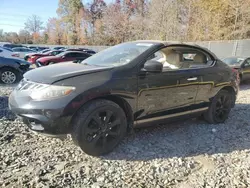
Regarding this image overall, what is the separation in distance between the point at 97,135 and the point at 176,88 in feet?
4.94

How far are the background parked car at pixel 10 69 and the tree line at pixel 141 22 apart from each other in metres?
21.5

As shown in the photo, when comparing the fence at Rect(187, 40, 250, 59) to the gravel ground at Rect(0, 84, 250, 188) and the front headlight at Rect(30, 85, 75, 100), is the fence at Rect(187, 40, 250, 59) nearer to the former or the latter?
the gravel ground at Rect(0, 84, 250, 188)

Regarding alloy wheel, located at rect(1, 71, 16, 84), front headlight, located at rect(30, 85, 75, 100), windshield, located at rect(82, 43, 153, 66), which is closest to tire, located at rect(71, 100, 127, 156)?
front headlight, located at rect(30, 85, 75, 100)

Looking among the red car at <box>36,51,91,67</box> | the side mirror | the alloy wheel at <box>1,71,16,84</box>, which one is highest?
the side mirror

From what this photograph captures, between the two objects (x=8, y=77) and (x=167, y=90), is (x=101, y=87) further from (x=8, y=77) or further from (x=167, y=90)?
(x=8, y=77)

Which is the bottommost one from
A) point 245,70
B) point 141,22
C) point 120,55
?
point 245,70

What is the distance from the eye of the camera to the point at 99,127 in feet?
10.6

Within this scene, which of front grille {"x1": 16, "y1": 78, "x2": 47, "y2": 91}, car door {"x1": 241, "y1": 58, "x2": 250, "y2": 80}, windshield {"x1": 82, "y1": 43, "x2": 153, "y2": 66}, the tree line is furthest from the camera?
the tree line

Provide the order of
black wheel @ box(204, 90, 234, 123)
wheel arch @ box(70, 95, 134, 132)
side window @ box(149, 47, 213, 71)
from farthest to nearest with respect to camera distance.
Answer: black wheel @ box(204, 90, 234, 123)
side window @ box(149, 47, 213, 71)
wheel arch @ box(70, 95, 134, 132)

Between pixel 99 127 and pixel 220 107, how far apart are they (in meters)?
2.77

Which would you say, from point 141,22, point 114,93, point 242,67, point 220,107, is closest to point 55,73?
point 114,93

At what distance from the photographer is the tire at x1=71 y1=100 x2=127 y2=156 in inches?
120

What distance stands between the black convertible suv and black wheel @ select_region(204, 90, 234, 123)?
215mm

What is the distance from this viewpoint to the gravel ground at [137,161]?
109 inches
